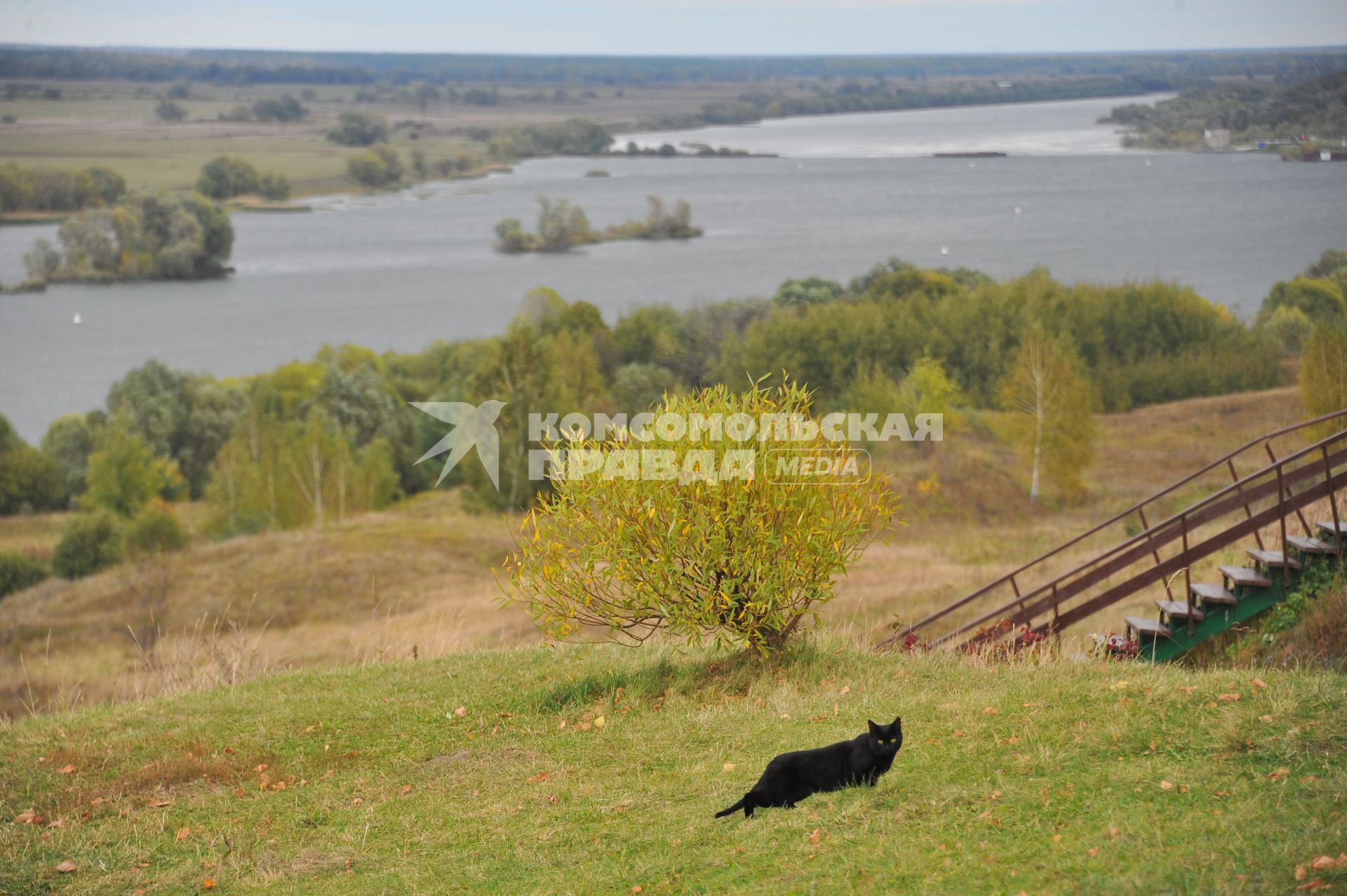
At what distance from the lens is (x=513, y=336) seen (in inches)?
1700

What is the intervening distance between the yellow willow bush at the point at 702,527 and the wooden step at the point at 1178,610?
4.45 metres

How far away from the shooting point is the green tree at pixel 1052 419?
4206 cm

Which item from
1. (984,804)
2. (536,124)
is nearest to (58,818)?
(984,804)

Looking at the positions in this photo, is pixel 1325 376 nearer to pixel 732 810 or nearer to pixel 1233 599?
pixel 1233 599

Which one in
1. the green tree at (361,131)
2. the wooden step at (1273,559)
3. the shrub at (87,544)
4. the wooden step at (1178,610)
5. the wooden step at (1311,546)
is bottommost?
the shrub at (87,544)

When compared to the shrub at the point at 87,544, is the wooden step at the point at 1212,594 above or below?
above

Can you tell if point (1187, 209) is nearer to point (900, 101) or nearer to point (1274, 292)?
point (1274, 292)

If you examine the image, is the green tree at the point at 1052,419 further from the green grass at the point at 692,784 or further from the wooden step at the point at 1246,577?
the green grass at the point at 692,784

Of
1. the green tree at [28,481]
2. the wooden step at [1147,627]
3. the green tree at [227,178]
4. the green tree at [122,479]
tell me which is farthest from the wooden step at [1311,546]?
the green tree at [227,178]

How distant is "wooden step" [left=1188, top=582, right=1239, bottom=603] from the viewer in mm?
11945

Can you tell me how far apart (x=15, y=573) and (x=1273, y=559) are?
2104 inches

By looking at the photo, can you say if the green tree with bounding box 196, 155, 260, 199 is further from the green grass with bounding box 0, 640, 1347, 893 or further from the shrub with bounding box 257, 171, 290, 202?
the green grass with bounding box 0, 640, 1347, 893

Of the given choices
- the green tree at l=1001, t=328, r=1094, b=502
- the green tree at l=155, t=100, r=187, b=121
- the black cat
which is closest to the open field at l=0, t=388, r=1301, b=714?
the green tree at l=1001, t=328, r=1094, b=502

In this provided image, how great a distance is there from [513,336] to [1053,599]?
3352cm
